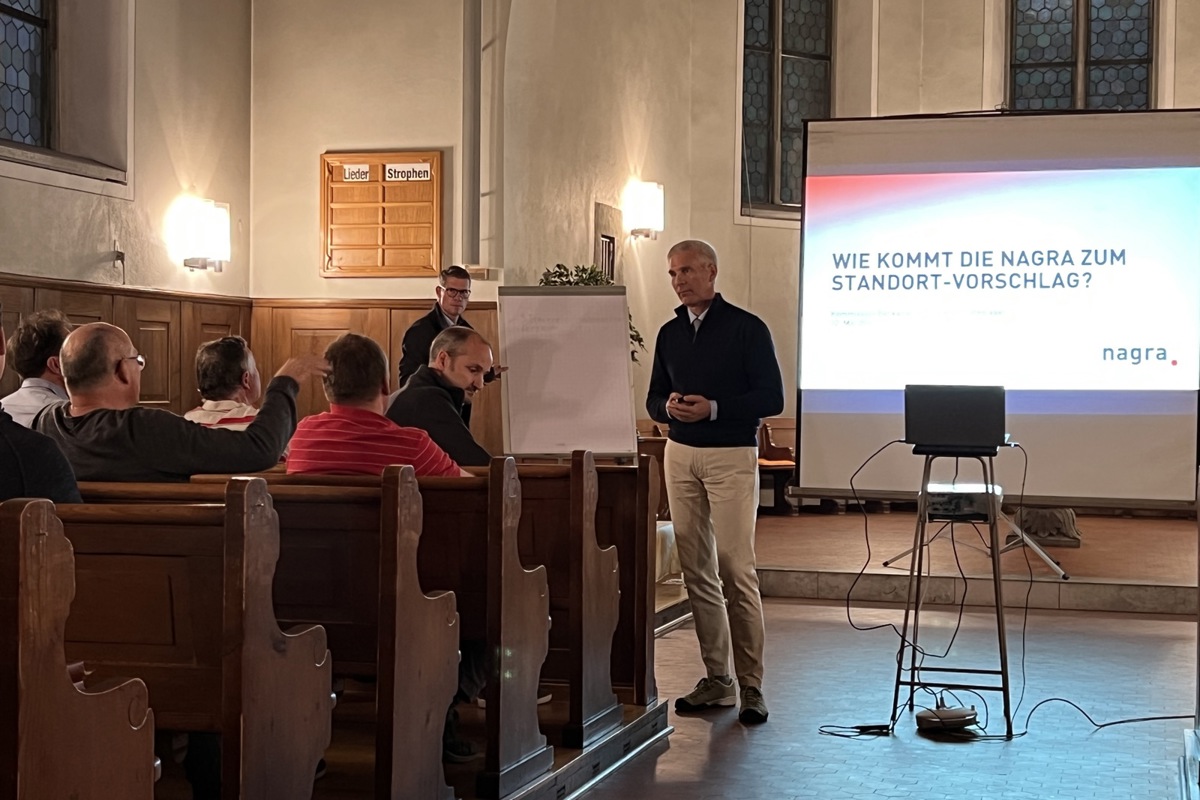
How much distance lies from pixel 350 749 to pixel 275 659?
1.35 meters

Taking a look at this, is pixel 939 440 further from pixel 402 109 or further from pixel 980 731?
pixel 402 109

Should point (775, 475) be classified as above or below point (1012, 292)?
below

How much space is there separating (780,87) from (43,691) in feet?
35.9

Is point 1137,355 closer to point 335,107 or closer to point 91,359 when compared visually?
point 91,359

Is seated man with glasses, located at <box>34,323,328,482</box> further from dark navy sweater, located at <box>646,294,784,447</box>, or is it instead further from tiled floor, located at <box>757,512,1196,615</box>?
tiled floor, located at <box>757,512,1196,615</box>

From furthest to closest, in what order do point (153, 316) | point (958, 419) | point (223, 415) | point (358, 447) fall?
point (153, 316) → point (958, 419) → point (223, 415) → point (358, 447)

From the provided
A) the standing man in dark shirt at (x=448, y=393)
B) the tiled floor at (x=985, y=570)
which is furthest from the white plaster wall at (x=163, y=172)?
the tiled floor at (x=985, y=570)

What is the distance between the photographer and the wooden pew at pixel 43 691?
2076 millimetres

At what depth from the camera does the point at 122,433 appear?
373 centimetres

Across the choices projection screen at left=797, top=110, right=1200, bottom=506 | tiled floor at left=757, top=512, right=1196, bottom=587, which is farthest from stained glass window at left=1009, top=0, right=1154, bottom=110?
projection screen at left=797, top=110, right=1200, bottom=506

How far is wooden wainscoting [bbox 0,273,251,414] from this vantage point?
6.56m

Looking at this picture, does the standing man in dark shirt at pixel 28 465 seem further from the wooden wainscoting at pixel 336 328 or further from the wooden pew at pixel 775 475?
the wooden pew at pixel 775 475

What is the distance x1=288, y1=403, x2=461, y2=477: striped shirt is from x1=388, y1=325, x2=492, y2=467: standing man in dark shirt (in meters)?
0.75

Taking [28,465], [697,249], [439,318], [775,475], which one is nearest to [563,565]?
[697,249]
